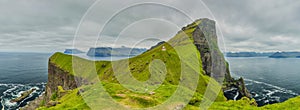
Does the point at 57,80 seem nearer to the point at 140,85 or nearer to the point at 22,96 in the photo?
the point at 22,96

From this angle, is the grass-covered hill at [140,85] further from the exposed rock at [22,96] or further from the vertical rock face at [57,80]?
the exposed rock at [22,96]

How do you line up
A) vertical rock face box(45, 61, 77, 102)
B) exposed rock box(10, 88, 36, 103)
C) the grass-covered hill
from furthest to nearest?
exposed rock box(10, 88, 36, 103) < vertical rock face box(45, 61, 77, 102) < the grass-covered hill

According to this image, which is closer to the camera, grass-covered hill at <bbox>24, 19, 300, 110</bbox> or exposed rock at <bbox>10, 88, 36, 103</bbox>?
grass-covered hill at <bbox>24, 19, 300, 110</bbox>

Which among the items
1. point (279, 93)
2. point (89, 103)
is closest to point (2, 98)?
point (89, 103)

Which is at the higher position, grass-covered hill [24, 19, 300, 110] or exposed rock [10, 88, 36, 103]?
grass-covered hill [24, 19, 300, 110]

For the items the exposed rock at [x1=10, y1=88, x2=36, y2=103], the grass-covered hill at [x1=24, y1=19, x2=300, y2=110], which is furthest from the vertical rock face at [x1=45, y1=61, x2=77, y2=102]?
the exposed rock at [x1=10, y1=88, x2=36, y2=103]

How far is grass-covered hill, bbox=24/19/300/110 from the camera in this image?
3744 cm

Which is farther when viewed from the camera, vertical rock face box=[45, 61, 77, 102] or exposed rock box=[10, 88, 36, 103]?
exposed rock box=[10, 88, 36, 103]

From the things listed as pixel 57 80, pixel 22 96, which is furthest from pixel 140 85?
pixel 22 96

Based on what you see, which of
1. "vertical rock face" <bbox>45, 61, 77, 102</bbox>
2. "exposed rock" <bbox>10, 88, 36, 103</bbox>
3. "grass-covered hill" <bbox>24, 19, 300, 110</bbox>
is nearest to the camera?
"grass-covered hill" <bbox>24, 19, 300, 110</bbox>

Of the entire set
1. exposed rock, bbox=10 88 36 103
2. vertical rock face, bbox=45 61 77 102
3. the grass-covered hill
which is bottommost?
exposed rock, bbox=10 88 36 103

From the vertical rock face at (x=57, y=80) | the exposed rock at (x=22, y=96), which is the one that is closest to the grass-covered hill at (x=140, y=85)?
the vertical rock face at (x=57, y=80)

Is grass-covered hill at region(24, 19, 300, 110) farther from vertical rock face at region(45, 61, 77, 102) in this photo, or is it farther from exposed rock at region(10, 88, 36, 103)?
exposed rock at region(10, 88, 36, 103)

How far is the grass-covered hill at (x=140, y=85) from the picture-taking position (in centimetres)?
3744
